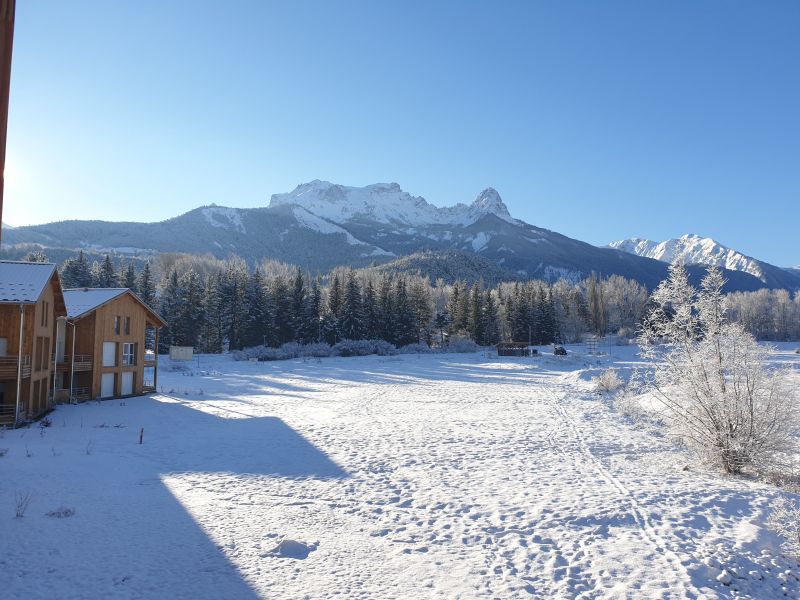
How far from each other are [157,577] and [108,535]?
2.46m

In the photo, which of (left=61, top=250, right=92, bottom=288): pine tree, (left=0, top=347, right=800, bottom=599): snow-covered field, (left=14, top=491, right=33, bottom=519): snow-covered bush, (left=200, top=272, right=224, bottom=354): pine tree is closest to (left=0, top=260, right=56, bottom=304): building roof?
(left=0, top=347, right=800, bottom=599): snow-covered field

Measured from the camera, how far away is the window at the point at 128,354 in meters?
34.0

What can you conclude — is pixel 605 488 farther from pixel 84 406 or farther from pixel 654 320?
pixel 84 406

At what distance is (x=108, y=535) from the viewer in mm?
10109

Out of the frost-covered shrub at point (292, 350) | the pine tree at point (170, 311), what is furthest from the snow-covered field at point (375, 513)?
the pine tree at point (170, 311)

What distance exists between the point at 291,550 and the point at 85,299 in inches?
1212

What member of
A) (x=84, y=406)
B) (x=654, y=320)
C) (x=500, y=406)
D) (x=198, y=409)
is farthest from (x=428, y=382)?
(x=654, y=320)

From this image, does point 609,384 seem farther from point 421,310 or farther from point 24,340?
point 421,310

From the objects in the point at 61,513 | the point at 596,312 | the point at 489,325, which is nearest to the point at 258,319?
the point at 489,325

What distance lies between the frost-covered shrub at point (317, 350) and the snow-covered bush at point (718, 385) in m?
56.0

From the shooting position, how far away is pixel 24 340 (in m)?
24.6

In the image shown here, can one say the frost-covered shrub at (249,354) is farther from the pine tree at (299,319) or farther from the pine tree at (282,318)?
the pine tree at (299,319)

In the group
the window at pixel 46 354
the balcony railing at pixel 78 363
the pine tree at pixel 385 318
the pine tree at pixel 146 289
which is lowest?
the balcony railing at pixel 78 363

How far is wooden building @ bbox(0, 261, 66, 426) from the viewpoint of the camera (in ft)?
77.5
